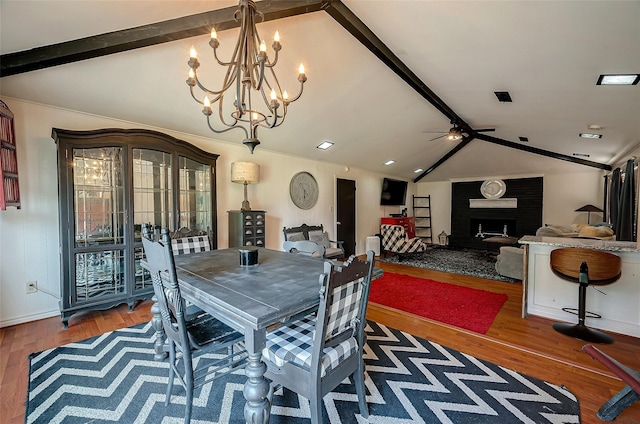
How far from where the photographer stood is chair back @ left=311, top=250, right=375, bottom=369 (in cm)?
118

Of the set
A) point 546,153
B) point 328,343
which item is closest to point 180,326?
point 328,343

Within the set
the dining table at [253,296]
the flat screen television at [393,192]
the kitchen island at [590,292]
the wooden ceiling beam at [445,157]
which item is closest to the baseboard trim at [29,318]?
the dining table at [253,296]

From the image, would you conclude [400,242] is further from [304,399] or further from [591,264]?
[304,399]

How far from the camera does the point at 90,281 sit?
111 inches

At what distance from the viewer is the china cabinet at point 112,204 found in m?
2.65

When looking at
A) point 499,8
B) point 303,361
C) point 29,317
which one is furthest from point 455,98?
point 29,317

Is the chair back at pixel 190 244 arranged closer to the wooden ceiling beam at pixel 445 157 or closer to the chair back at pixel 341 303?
the chair back at pixel 341 303

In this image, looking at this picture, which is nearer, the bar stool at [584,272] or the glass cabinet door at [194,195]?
the bar stool at [584,272]

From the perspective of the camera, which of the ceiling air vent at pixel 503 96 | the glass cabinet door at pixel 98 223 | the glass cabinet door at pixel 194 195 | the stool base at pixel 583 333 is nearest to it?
the stool base at pixel 583 333

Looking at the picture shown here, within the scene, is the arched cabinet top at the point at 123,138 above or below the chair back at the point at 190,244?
above

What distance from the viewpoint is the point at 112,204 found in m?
2.94

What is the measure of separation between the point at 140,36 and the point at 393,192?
22.0ft

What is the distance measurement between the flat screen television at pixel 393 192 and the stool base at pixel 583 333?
5.03 m

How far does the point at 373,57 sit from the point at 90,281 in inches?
153
